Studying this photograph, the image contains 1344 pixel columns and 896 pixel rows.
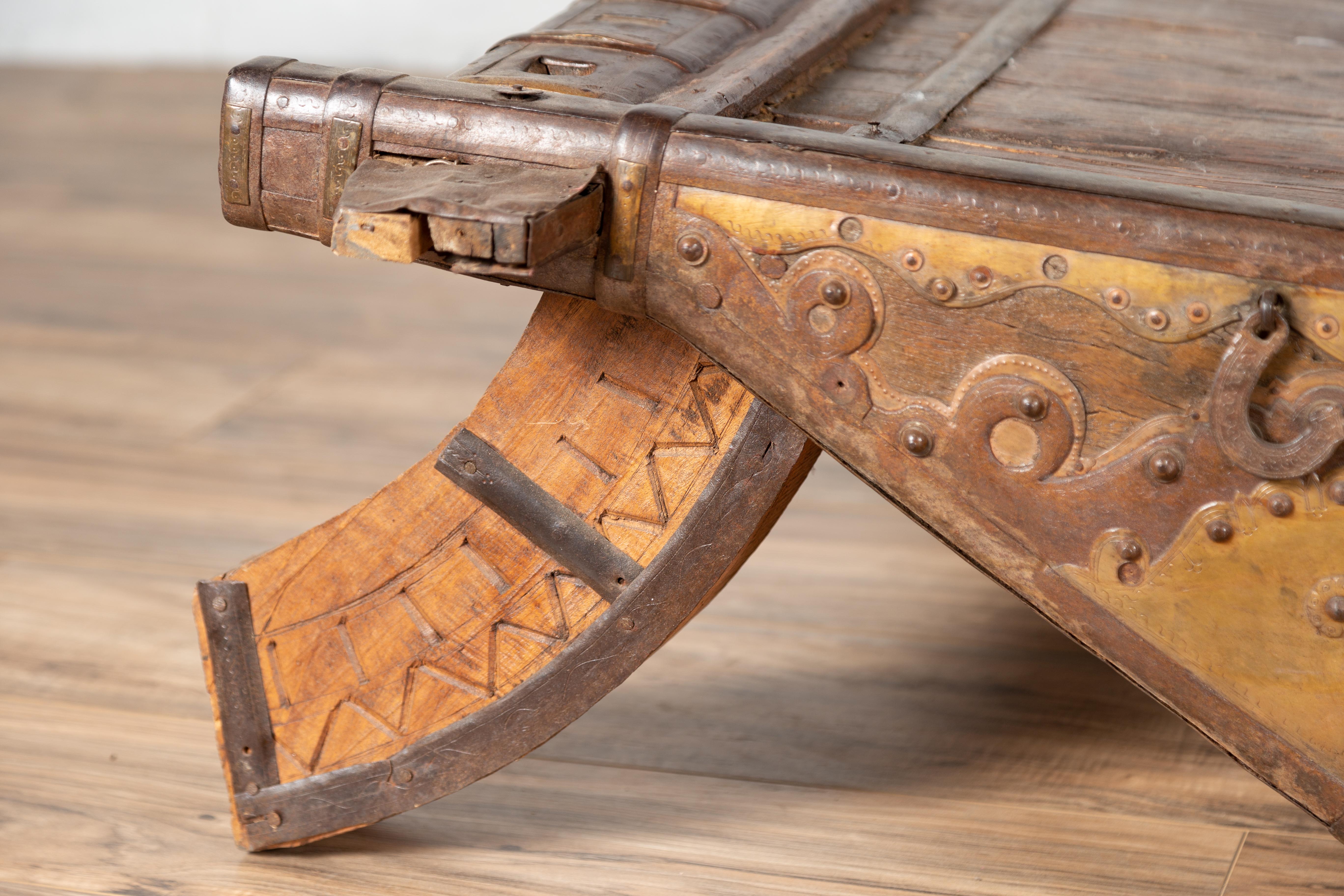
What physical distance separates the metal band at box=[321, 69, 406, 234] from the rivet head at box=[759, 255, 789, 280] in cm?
29

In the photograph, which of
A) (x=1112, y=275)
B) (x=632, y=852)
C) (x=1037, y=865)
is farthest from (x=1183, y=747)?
(x=1112, y=275)

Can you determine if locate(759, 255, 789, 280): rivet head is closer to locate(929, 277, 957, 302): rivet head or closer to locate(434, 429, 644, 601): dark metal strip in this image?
locate(929, 277, 957, 302): rivet head

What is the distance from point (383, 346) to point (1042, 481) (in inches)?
63.4

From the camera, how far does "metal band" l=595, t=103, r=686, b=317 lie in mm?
977

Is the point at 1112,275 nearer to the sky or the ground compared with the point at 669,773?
nearer to the sky

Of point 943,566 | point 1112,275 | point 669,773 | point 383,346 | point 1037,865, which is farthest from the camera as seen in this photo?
point 383,346

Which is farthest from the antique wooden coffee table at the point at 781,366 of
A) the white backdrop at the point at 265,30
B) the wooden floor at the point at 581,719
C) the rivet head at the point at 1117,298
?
the white backdrop at the point at 265,30

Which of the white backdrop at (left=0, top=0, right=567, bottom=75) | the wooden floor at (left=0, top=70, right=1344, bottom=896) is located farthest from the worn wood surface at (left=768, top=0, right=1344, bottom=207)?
the white backdrop at (left=0, top=0, right=567, bottom=75)

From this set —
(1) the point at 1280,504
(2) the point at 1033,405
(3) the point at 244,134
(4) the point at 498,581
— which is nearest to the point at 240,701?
(4) the point at 498,581

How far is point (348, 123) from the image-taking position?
40.9 inches

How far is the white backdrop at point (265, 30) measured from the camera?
12.2 feet

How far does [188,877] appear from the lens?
1.22 meters

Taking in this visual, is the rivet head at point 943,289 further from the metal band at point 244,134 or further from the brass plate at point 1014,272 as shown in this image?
the metal band at point 244,134

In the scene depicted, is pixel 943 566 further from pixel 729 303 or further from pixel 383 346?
pixel 383 346
